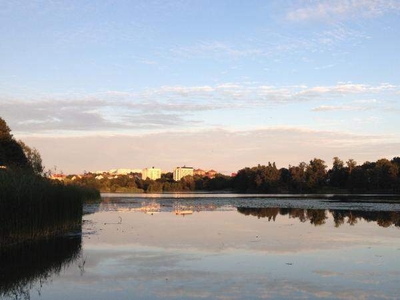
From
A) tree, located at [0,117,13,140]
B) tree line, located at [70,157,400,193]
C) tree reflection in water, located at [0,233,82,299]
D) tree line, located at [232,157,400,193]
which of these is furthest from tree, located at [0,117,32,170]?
tree line, located at [232,157,400,193]

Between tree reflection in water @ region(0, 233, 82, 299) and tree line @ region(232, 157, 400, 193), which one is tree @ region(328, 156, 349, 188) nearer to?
tree line @ region(232, 157, 400, 193)

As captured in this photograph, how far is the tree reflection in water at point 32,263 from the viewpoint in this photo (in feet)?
29.7

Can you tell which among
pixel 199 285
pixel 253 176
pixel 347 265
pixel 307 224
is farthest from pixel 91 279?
pixel 253 176

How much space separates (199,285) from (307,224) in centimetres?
1430

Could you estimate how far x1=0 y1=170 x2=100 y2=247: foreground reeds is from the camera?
1352cm

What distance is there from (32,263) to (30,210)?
336 centimetres

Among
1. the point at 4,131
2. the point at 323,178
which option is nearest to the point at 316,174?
the point at 323,178

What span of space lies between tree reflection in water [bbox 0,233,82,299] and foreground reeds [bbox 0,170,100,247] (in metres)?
0.40

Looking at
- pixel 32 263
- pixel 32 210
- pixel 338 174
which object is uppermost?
pixel 338 174

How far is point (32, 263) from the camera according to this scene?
1155cm

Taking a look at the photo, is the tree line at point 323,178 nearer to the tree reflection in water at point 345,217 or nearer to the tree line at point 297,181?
the tree line at point 297,181

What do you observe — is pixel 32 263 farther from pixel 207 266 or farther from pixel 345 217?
pixel 345 217

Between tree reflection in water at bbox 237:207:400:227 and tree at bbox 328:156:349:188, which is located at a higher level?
tree at bbox 328:156:349:188

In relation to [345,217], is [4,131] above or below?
above
